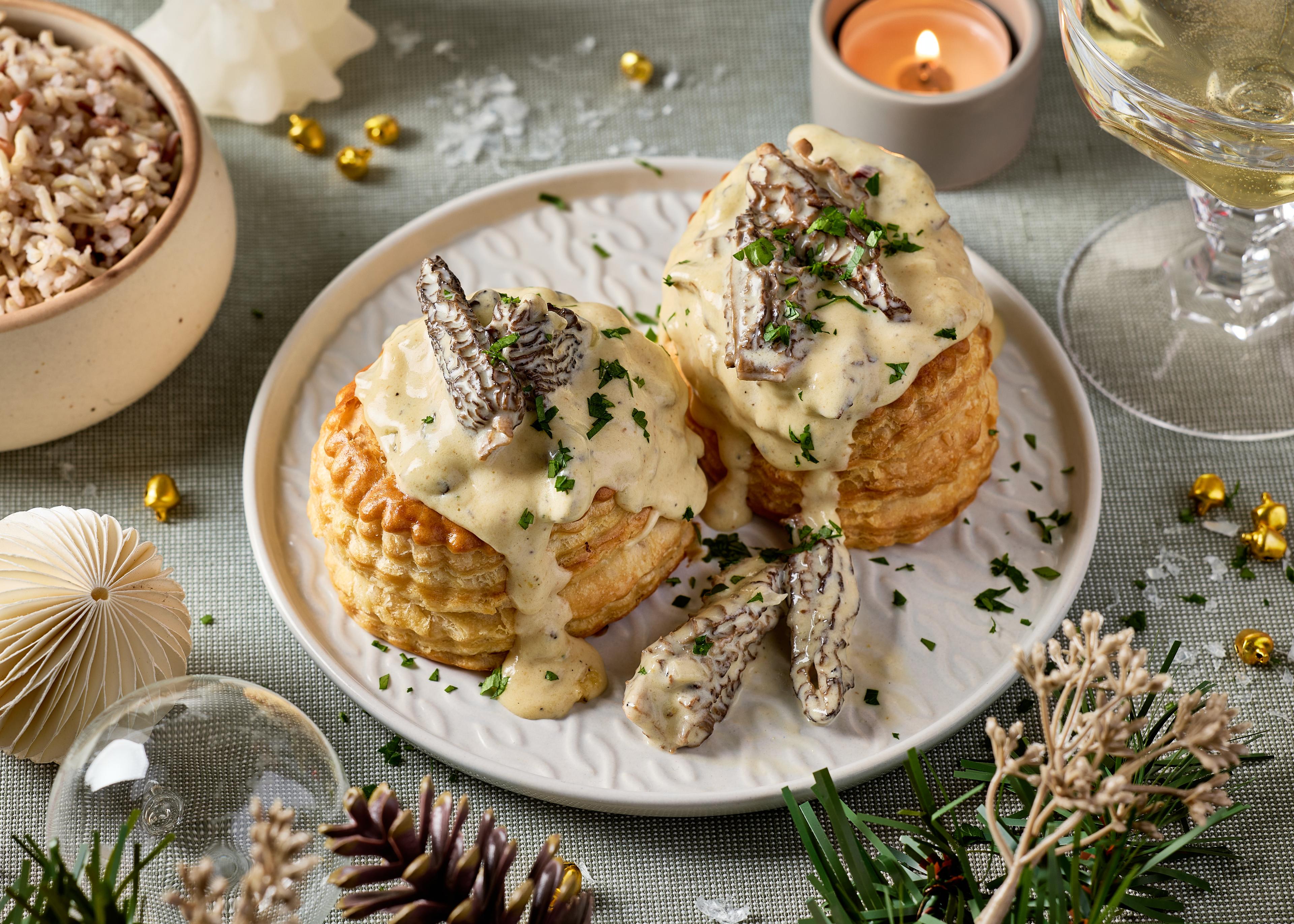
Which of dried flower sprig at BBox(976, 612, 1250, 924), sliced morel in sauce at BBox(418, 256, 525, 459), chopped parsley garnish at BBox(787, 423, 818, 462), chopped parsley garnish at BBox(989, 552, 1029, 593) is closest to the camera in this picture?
dried flower sprig at BBox(976, 612, 1250, 924)

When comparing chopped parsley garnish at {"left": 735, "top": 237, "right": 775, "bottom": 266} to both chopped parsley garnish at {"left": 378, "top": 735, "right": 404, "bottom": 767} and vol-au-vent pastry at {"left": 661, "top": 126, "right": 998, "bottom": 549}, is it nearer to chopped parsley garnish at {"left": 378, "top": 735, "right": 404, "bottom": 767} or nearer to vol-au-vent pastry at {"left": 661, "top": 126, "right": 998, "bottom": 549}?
vol-au-vent pastry at {"left": 661, "top": 126, "right": 998, "bottom": 549}

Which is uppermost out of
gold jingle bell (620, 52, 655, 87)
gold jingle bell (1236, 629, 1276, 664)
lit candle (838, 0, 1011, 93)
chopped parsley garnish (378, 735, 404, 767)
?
lit candle (838, 0, 1011, 93)

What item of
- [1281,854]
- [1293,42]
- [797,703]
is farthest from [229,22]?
[1281,854]

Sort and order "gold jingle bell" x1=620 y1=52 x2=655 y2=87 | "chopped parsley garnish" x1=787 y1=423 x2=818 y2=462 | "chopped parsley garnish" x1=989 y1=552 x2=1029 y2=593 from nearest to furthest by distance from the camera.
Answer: "chopped parsley garnish" x1=787 y1=423 x2=818 y2=462
"chopped parsley garnish" x1=989 y1=552 x2=1029 y2=593
"gold jingle bell" x1=620 y1=52 x2=655 y2=87

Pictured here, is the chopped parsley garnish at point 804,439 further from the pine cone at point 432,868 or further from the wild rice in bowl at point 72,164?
the wild rice in bowl at point 72,164

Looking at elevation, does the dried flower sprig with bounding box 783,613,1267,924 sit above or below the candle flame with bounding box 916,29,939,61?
below

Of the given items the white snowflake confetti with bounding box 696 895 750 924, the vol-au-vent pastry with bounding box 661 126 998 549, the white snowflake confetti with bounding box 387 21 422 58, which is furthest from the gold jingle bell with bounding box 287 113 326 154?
the white snowflake confetti with bounding box 696 895 750 924

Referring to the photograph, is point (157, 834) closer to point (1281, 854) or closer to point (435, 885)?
point (435, 885)
